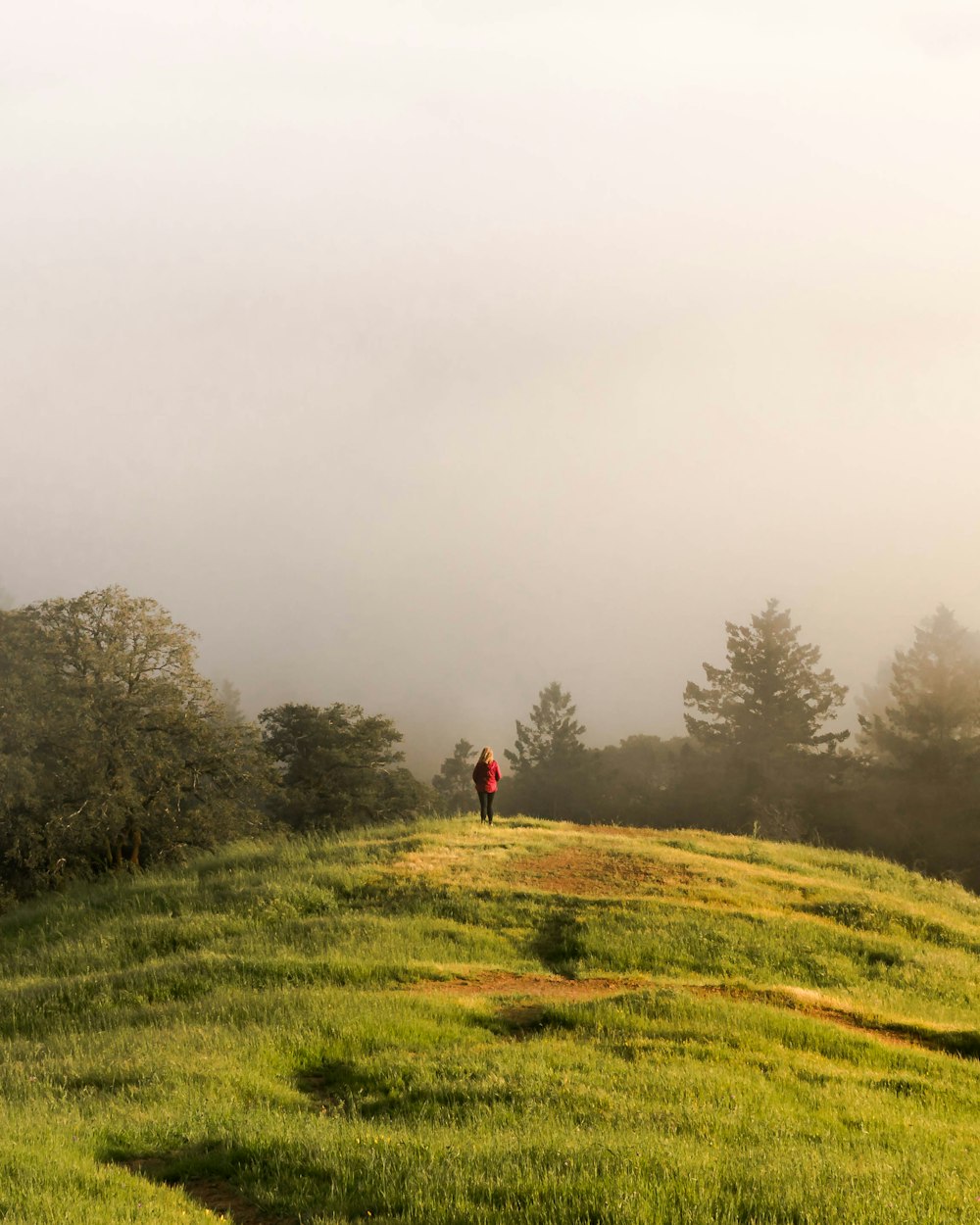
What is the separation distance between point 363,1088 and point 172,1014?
13.6 feet

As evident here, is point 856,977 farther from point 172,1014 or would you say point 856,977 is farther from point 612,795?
point 612,795

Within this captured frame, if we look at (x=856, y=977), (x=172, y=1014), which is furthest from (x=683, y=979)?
(x=172, y=1014)

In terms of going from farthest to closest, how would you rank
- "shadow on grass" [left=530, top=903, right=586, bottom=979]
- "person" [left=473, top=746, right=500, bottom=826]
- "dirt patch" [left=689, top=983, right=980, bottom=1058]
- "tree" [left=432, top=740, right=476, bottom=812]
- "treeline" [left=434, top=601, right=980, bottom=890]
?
"tree" [left=432, top=740, right=476, bottom=812] → "treeline" [left=434, top=601, right=980, bottom=890] → "person" [left=473, top=746, right=500, bottom=826] → "shadow on grass" [left=530, top=903, right=586, bottom=979] → "dirt patch" [left=689, top=983, right=980, bottom=1058]

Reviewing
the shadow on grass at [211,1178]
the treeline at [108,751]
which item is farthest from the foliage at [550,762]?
the shadow on grass at [211,1178]

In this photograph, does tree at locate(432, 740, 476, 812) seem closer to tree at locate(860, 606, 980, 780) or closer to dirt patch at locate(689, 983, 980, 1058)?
tree at locate(860, 606, 980, 780)

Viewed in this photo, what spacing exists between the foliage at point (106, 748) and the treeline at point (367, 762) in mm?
71

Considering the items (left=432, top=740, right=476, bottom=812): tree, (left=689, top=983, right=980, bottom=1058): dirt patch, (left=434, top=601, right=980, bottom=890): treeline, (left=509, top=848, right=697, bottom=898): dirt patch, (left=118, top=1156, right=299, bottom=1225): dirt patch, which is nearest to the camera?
(left=118, top=1156, right=299, bottom=1225): dirt patch

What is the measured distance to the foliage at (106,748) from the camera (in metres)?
34.9

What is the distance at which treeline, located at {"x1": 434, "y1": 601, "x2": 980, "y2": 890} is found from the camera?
217ft

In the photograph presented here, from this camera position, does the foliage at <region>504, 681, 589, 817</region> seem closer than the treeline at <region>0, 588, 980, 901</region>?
No

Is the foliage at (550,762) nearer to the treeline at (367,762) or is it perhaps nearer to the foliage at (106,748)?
the treeline at (367,762)

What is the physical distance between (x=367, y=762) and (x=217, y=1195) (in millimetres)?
48104

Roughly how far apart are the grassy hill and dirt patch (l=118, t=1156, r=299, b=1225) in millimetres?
29

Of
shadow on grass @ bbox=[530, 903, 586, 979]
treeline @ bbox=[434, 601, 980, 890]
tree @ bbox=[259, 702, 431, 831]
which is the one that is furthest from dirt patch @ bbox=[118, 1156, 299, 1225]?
treeline @ bbox=[434, 601, 980, 890]
